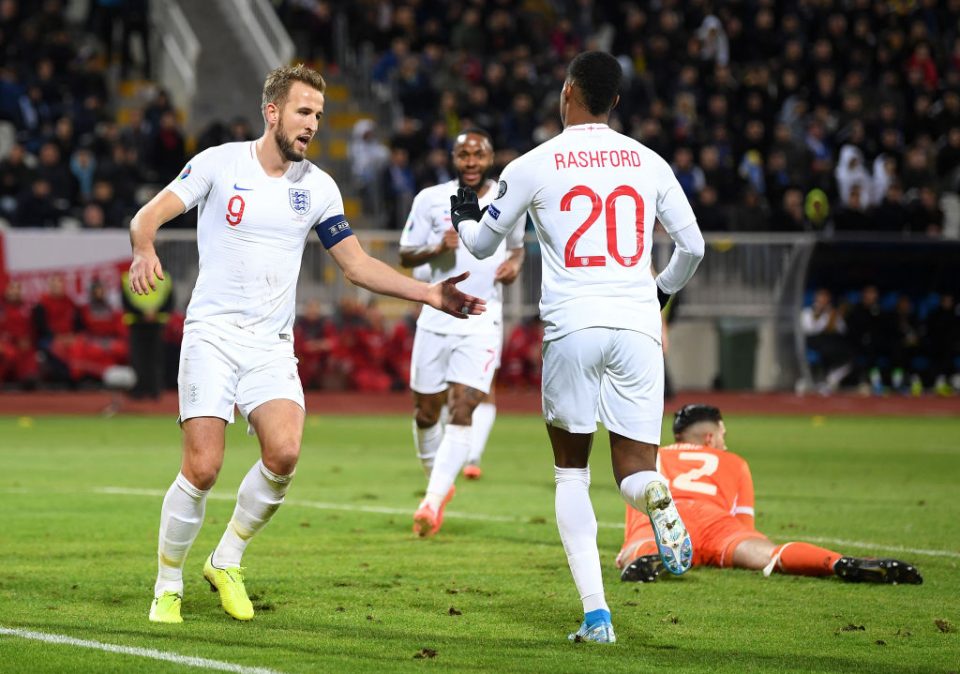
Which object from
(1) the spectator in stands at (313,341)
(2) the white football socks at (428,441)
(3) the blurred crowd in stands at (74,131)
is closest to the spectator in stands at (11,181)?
(3) the blurred crowd in stands at (74,131)

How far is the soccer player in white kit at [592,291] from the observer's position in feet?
21.0

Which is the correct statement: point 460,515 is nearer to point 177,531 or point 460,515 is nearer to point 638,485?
point 177,531

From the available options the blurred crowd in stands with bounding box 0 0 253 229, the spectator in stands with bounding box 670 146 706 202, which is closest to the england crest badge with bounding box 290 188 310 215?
the blurred crowd in stands with bounding box 0 0 253 229

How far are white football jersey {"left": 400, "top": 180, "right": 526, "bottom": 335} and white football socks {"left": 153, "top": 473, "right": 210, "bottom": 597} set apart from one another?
165 inches

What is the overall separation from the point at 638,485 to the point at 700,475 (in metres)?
2.09

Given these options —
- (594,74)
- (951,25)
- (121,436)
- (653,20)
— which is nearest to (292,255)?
(594,74)

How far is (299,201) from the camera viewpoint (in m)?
6.97

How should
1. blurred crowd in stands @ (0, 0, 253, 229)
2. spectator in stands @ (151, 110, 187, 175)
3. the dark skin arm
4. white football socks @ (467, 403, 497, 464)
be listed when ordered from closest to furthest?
the dark skin arm < white football socks @ (467, 403, 497, 464) < blurred crowd in stands @ (0, 0, 253, 229) < spectator in stands @ (151, 110, 187, 175)

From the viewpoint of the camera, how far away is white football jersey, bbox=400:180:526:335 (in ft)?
35.3

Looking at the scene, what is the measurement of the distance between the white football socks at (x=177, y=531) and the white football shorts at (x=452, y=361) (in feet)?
13.2

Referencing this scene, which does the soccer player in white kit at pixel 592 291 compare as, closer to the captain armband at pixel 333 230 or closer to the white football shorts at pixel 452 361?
the captain armband at pixel 333 230

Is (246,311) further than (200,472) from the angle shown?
Yes

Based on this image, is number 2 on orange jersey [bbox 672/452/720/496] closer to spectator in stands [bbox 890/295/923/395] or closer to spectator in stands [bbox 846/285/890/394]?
spectator in stands [bbox 846/285/890/394]

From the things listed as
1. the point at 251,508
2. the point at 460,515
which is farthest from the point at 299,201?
the point at 460,515
